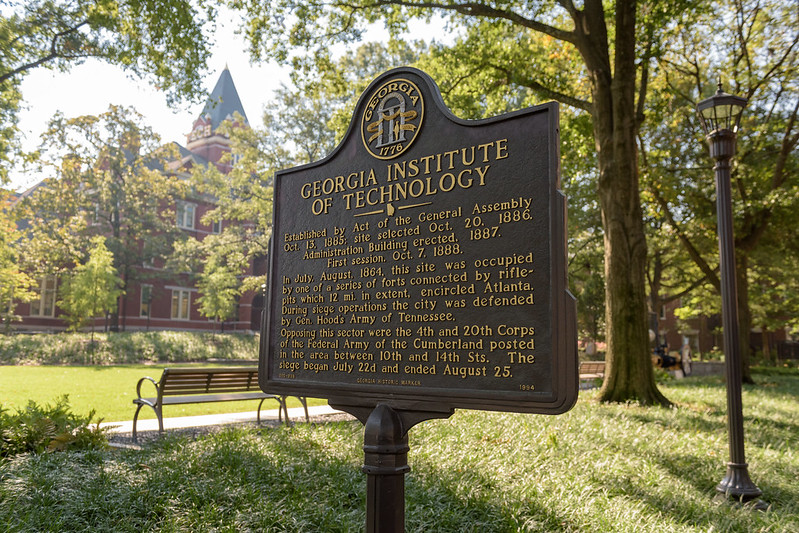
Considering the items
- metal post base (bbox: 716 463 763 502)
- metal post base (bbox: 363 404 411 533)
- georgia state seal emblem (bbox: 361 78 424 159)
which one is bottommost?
metal post base (bbox: 716 463 763 502)

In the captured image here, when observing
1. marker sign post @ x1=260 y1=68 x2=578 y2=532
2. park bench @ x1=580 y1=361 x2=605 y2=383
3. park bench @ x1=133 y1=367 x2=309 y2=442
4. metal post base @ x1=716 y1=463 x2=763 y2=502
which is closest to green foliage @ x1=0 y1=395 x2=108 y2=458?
park bench @ x1=133 y1=367 x2=309 y2=442

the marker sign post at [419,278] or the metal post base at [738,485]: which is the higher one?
the marker sign post at [419,278]

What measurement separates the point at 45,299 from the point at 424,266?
41.0 metres

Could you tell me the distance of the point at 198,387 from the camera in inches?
373

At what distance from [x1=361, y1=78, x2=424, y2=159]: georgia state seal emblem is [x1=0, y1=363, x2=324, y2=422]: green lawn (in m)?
7.10

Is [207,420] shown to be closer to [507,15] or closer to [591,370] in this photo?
[507,15]

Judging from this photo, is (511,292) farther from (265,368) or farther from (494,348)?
(265,368)

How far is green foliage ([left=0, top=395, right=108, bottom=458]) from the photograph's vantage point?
6.36 m

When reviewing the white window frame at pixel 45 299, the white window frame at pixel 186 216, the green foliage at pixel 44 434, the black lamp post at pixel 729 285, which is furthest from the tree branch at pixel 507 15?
the white window frame at pixel 186 216

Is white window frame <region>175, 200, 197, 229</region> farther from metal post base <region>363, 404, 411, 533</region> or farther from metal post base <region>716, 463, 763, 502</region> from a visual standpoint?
metal post base <region>363, 404, 411, 533</region>

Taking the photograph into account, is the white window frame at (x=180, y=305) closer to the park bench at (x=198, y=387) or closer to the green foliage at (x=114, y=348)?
the green foliage at (x=114, y=348)

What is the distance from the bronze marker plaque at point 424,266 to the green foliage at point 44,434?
148 inches

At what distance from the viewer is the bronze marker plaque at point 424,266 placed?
3025mm

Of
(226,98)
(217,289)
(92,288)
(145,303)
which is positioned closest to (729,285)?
(92,288)
